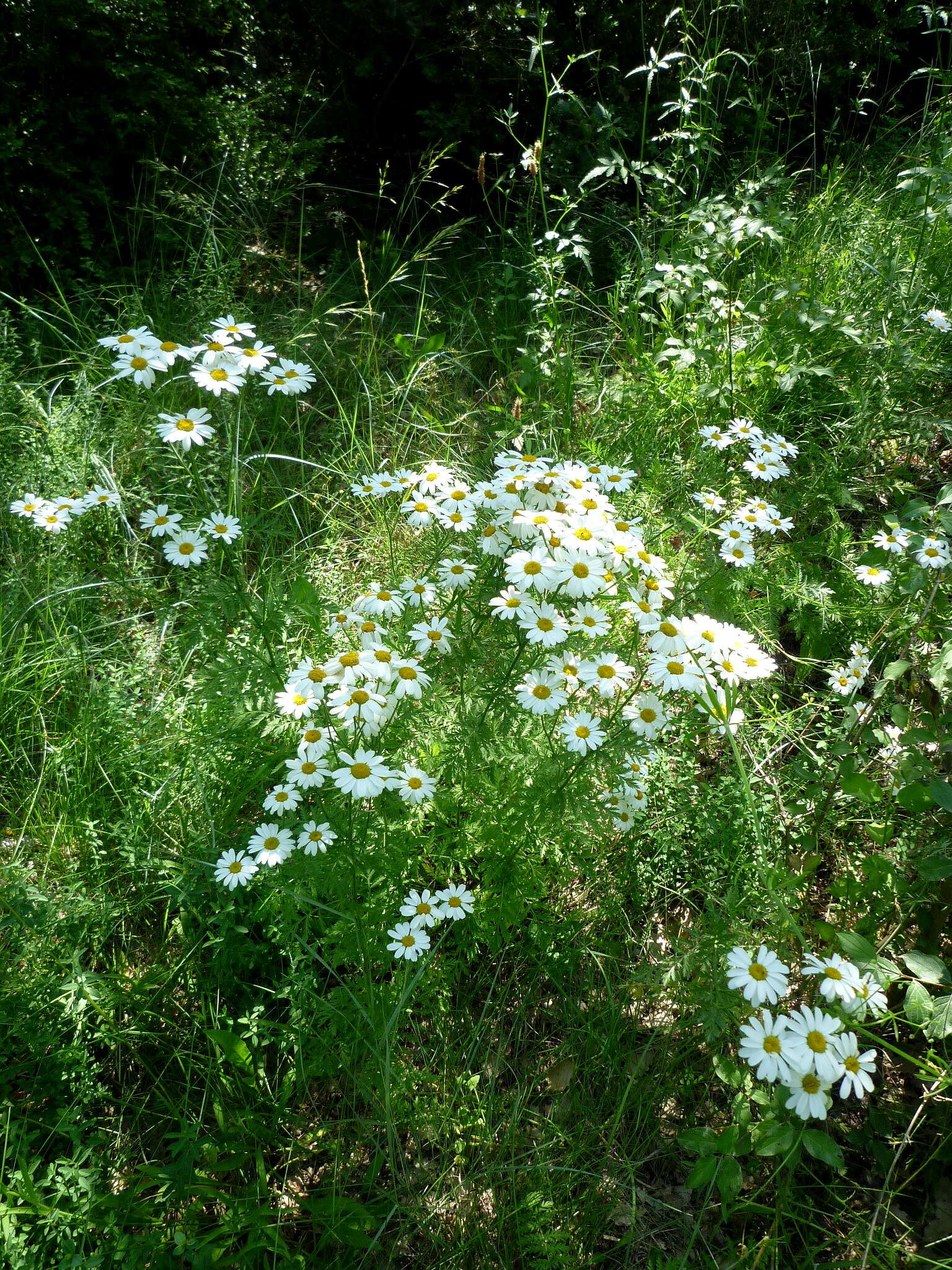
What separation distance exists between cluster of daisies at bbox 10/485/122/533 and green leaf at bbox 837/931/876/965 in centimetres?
184

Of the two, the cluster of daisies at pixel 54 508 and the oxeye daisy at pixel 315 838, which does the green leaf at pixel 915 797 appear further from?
the cluster of daisies at pixel 54 508

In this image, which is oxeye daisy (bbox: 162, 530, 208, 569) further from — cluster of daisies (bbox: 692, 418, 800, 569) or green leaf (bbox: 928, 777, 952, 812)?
green leaf (bbox: 928, 777, 952, 812)

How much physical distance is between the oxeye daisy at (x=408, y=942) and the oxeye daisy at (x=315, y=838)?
8.6 inches

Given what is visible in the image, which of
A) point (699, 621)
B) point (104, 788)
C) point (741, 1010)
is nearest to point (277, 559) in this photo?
point (104, 788)

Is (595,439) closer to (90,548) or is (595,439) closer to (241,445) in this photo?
(241,445)

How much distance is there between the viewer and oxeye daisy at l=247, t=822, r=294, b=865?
1.57m

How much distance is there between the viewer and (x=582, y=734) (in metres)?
1.54

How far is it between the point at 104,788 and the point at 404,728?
88 cm

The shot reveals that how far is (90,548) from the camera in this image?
8.80 ft

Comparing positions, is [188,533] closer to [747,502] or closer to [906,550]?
[747,502]

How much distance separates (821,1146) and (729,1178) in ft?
0.60

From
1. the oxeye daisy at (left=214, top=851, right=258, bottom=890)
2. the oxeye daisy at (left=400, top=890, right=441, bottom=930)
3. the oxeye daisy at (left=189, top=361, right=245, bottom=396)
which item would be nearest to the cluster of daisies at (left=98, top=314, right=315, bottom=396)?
the oxeye daisy at (left=189, top=361, right=245, bottom=396)

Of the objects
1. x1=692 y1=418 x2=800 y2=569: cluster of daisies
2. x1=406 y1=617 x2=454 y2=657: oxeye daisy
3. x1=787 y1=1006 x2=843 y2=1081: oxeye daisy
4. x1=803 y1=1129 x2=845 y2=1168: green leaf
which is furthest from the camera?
x1=692 y1=418 x2=800 y2=569: cluster of daisies

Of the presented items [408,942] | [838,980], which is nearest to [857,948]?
[838,980]
